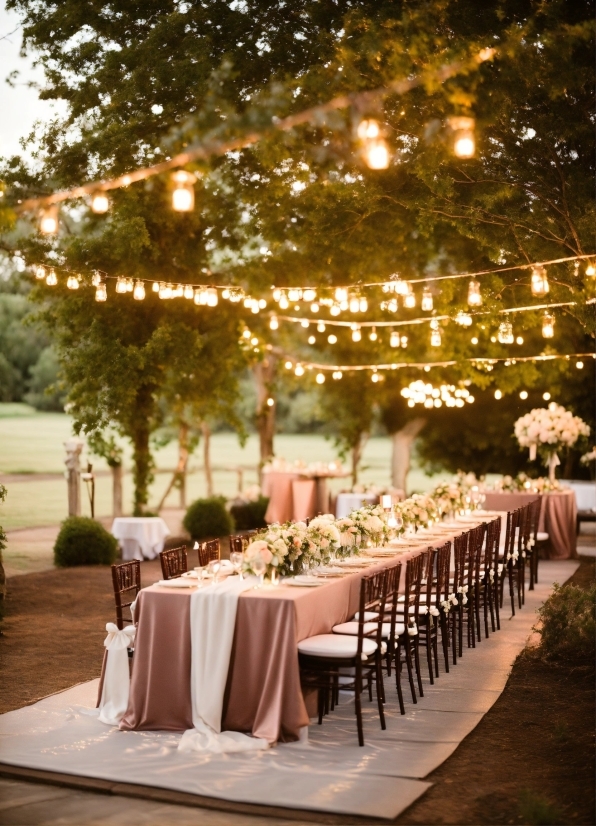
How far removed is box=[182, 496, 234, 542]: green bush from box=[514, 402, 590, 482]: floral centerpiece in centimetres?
495

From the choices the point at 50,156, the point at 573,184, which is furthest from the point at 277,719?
the point at 50,156

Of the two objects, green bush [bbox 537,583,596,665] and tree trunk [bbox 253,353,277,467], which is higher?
tree trunk [bbox 253,353,277,467]

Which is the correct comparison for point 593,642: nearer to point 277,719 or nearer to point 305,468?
point 277,719

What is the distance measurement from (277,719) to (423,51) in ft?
16.9

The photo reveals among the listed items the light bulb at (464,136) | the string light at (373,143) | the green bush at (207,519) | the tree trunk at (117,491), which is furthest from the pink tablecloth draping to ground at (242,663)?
the tree trunk at (117,491)

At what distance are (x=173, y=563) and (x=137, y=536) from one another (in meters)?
7.66

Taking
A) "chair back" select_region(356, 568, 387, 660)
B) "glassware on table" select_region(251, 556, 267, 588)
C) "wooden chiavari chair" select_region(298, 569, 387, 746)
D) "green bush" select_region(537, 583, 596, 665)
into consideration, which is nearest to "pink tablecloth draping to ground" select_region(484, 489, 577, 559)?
"green bush" select_region(537, 583, 596, 665)

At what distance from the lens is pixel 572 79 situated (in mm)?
8914

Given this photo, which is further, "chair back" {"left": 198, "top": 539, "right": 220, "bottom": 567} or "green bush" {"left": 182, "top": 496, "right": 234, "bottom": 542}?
"green bush" {"left": 182, "top": 496, "right": 234, "bottom": 542}

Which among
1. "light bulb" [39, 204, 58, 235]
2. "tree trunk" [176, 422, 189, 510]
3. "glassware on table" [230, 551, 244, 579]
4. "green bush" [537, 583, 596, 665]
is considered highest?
"light bulb" [39, 204, 58, 235]

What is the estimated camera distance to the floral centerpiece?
15.5 metres

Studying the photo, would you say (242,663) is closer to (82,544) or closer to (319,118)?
(319,118)

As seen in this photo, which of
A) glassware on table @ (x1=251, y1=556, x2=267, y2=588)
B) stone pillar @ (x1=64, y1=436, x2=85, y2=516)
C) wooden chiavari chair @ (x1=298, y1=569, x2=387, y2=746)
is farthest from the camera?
stone pillar @ (x1=64, y1=436, x2=85, y2=516)

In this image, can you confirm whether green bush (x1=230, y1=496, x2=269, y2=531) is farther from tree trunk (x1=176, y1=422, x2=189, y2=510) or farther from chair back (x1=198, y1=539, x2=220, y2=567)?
chair back (x1=198, y1=539, x2=220, y2=567)
